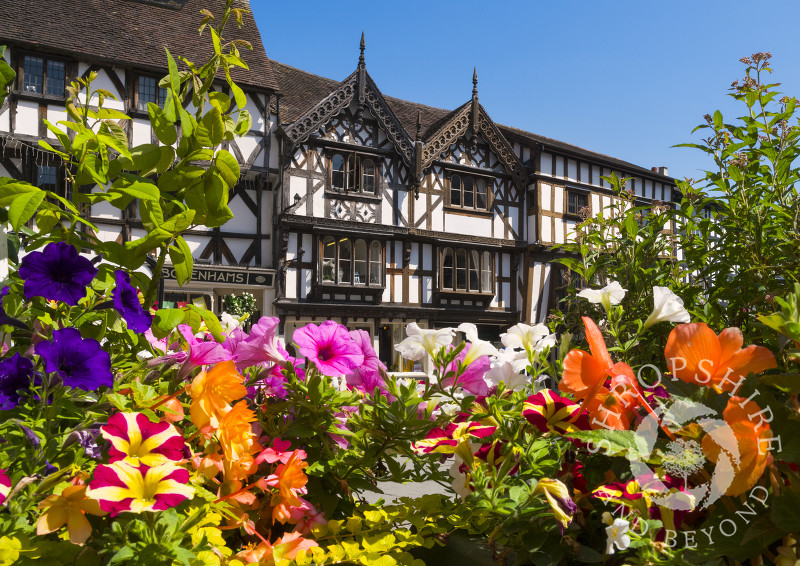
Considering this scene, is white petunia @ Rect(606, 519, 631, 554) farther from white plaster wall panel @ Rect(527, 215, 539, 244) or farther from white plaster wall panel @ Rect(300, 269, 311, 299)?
white plaster wall panel @ Rect(527, 215, 539, 244)

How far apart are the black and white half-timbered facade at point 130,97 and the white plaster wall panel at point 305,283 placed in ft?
2.97

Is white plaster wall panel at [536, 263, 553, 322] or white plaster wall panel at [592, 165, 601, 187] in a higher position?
white plaster wall panel at [592, 165, 601, 187]

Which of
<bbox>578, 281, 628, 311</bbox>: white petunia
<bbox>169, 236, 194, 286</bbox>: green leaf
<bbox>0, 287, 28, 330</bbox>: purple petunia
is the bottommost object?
<bbox>0, 287, 28, 330</bbox>: purple petunia

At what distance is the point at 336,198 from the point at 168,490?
1701 cm

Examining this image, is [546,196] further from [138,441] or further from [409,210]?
[138,441]

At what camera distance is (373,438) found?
1235mm

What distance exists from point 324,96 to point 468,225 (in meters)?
5.96

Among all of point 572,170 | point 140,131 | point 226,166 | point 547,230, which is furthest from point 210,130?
point 572,170

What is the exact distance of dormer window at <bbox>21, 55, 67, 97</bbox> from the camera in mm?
14133

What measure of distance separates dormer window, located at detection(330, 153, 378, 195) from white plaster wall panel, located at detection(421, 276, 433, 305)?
306cm

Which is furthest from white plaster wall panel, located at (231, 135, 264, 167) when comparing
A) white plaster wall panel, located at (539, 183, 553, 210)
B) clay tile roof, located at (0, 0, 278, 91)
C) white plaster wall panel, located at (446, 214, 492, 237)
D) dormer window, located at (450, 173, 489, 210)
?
white plaster wall panel, located at (539, 183, 553, 210)

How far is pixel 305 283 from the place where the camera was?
16828 mm

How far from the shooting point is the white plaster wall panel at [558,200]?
20.8m

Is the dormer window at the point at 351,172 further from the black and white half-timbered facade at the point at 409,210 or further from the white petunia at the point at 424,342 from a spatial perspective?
the white petunia at the point at 424,342
